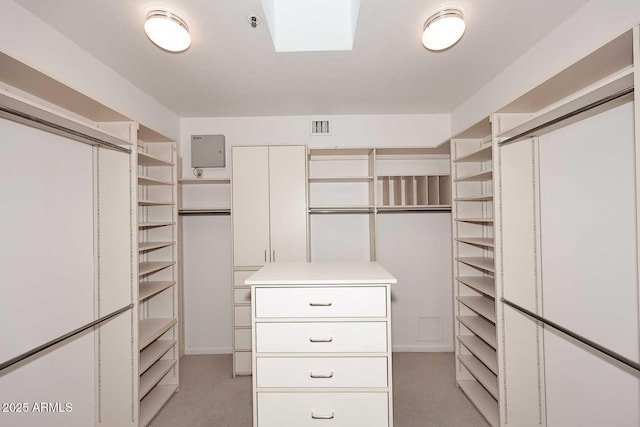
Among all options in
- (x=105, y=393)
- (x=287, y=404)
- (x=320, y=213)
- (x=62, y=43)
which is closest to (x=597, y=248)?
(x=287, y=404)

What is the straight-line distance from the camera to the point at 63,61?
189 centimetres

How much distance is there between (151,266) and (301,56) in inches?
81.6

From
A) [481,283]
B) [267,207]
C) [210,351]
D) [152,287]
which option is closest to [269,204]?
[267,207]

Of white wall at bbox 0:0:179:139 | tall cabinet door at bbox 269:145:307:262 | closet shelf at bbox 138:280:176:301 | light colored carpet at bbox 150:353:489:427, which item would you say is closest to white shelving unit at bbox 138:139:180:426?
closet shelf at bbox 138:280:176:301

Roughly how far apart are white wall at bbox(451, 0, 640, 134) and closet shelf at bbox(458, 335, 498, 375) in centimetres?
179

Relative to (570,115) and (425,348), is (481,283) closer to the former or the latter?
(425,348)

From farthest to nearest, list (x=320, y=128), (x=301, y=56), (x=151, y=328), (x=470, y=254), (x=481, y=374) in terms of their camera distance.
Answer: (x=320, y=128) < (x=470, y=254) < (x=151, y=328) < (x=481, y=374) < (x=301, y=56)

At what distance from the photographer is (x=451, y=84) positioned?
2682 millimetres

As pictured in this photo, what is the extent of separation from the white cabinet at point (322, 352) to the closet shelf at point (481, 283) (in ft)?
3.56

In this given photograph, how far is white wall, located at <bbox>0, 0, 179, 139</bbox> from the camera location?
1.56 metres

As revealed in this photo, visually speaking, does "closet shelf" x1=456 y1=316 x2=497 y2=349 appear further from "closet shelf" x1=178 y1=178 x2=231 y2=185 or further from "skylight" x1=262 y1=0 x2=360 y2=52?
"closet shelf" x1=178 y1=178 x2=231 y2=185

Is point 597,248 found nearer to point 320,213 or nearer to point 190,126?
point 320,213

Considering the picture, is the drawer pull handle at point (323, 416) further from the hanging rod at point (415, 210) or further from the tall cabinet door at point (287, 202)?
the hanging rod at point (415, 210)

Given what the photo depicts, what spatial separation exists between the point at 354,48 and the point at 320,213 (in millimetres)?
1743
